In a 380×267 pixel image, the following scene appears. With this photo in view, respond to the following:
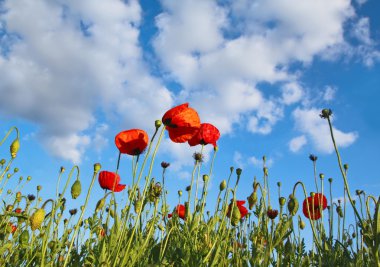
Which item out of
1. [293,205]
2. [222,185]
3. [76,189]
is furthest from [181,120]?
[222,185]

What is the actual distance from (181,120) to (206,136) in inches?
47.6

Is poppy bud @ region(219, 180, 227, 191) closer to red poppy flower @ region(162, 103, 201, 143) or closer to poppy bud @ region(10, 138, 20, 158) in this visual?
red poppy flower @ region(162, 103, 201, 143)

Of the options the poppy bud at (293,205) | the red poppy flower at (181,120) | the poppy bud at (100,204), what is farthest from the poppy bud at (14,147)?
the poppy bud at (293,205)

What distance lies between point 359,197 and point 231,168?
4.47ft

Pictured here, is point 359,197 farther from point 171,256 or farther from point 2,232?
point 2,232

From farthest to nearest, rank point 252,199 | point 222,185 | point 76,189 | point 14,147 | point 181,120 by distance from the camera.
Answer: point 222,185
point 252,199
point 14,147
point 181,120
point 76,189

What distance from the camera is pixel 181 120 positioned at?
2.91 metres

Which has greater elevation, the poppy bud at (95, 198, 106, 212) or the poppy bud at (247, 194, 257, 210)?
the poppy bud at (247, 194, 257, 210)

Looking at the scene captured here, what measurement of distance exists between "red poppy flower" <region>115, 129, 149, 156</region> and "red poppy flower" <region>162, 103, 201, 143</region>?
26cm

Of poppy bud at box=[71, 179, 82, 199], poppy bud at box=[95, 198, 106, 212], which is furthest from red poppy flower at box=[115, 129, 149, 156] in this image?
poppy bud at box=[71, 179, 82, 199]

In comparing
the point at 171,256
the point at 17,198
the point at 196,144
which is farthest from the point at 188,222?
the point at 17,198

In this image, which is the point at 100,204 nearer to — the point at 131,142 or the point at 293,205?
the point at 131,142

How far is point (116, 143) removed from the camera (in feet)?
10.1

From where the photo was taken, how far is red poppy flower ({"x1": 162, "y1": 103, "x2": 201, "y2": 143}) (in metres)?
2.91
